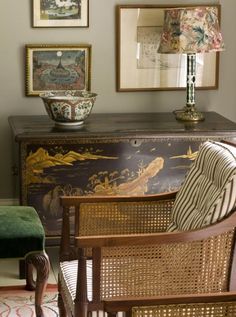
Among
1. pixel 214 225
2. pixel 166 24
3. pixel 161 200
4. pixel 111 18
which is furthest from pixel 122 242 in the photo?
pixel 111 18

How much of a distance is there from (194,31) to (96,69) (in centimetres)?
71

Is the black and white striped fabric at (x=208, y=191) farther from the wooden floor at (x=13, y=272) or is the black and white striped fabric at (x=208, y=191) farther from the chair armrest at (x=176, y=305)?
the wooden floor at (x=13, y=272)

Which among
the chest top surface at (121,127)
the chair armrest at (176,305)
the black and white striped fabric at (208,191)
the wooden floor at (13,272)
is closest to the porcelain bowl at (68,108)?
the chest top surface at (121,127)

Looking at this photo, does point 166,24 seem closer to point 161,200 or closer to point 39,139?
point 39,139

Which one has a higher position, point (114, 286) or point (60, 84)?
point (60, 84)

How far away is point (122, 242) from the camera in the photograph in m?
2.40

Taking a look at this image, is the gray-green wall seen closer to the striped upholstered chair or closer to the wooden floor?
the wooden floor

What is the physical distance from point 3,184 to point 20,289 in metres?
0.91

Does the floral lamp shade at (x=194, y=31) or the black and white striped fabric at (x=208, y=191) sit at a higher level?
the floral lamp shade at (x=194, y=31)

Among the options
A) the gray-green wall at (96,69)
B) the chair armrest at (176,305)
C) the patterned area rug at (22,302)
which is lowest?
the patterned area rug at (22,302)

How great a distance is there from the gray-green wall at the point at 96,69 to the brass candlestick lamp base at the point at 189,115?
314mm

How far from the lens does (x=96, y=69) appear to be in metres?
4.15

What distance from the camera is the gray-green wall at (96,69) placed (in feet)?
13.3

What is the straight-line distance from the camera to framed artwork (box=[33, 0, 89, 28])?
399cm
